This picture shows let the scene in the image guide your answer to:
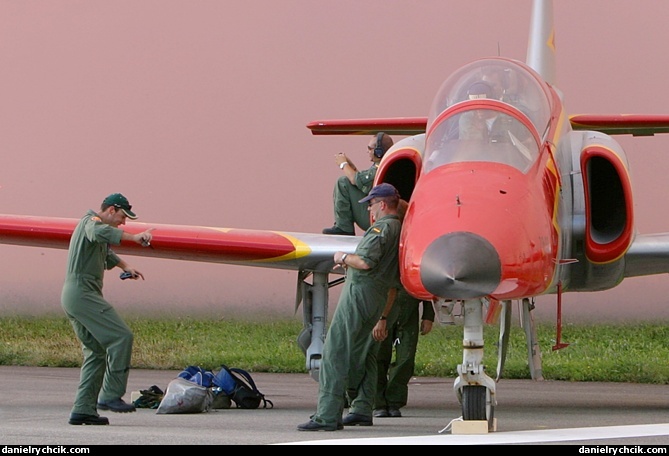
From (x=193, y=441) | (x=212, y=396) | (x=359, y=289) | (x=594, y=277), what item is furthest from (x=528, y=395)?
(x=193, y=441)

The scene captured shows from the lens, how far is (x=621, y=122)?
13141 mm

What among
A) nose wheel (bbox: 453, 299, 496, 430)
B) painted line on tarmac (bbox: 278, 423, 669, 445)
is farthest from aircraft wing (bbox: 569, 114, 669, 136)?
nose wheel (bbox: 453, 299, 496, 430)

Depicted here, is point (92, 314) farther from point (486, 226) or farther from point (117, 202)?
point (486, 226)

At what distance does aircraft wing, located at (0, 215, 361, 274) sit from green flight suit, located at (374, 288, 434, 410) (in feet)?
3.15

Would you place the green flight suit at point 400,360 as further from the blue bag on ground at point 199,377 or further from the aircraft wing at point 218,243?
the blue bag on ground at point 199,377

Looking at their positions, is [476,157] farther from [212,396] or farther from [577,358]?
[577,358]

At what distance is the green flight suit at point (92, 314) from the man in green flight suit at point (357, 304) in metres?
1.49

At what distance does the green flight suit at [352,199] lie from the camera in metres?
11.2

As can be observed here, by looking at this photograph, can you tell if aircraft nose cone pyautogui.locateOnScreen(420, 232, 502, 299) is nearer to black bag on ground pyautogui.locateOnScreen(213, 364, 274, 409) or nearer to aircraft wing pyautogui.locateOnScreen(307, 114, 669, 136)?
black bag on ground pyautogui.locateOnScreen(213, 364, 274, 409)

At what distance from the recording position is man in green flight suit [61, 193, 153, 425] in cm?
856

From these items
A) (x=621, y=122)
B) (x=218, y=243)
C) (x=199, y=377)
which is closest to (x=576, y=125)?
(x=621, y=122)

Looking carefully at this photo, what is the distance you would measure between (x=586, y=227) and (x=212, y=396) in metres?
3.49

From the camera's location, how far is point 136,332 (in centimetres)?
1812

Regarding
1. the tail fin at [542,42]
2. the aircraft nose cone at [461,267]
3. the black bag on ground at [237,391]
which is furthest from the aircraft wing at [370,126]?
the aircraft nose cone at [461,267]
